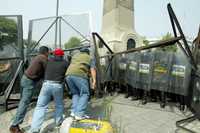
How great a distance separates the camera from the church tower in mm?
32531

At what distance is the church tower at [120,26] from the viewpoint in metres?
32.5

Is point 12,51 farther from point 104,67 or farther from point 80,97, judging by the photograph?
point 104,67

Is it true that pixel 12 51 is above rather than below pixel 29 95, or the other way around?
above

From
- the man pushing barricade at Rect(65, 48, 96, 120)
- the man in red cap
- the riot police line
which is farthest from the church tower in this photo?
the man in red cap

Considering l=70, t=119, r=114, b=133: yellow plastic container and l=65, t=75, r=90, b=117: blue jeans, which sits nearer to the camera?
l=70, t=119, r=114, b=133: yellow plastic container

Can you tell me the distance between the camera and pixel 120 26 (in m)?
33.5

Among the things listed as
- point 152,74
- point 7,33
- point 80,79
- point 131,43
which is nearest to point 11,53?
point 7,33

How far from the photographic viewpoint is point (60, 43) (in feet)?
24.1

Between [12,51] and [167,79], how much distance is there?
460 centimetres

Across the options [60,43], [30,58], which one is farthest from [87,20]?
[30,58]

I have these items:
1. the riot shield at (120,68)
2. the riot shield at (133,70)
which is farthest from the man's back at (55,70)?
the riot shield at (120,68)

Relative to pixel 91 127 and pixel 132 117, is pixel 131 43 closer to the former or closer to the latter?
pixel 132 117

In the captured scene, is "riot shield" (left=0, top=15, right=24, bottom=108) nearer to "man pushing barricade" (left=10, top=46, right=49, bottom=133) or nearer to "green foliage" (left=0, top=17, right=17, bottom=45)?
"green foliage" (left=0, top=17, right=17, bottom=45)

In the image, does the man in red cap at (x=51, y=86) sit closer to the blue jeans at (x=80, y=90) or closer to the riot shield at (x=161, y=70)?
the blue jeans at (x=80, y=90)
